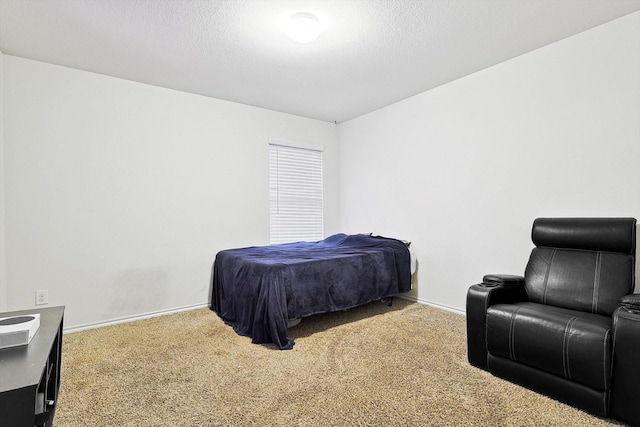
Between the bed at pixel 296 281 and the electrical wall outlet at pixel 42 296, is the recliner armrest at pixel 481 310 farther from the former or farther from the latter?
the electrical wall outlet at pixel 42 296

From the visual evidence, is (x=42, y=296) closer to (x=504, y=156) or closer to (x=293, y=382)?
(x=293, y=382)

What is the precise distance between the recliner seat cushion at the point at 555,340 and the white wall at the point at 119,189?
2930mm

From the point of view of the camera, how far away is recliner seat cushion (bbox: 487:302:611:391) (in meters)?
1.66

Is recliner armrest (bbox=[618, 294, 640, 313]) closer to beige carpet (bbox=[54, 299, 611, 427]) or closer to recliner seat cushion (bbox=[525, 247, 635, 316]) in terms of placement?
recliner seat cushion (bbox=[525, 247, 635, 316])

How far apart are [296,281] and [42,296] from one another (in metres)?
2.25

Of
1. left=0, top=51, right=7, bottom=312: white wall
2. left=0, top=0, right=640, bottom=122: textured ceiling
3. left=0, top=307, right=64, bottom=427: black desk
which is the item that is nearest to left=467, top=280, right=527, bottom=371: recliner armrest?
left=0, top=0, right=640, bottom=122: textured ceiling

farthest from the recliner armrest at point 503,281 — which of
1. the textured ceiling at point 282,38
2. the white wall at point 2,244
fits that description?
the white wall at point 2,244

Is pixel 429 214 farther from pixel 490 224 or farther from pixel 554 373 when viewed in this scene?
pixel 554 373

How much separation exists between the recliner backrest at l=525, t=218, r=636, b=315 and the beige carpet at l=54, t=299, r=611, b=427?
2.29 ft

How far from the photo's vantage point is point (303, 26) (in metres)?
2.31

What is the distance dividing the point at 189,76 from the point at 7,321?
104 inches

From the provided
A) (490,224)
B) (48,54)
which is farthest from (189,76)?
(490,224)

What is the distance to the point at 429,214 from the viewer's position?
3.78 metres

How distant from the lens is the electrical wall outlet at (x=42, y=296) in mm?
2928
